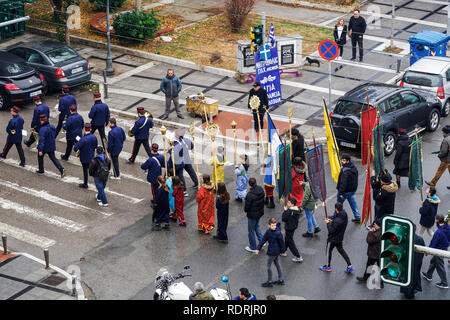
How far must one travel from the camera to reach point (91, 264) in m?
15.4

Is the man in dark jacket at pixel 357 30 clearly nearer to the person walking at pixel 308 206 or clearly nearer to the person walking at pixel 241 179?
the person walking at pixel 241 179

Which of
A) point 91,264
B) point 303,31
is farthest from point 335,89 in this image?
point 91,264

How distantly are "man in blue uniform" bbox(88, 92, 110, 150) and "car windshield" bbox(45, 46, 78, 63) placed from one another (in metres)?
4.59

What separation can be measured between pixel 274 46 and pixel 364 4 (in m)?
11.1

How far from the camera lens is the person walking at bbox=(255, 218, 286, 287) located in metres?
14.3

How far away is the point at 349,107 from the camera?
67.9ft

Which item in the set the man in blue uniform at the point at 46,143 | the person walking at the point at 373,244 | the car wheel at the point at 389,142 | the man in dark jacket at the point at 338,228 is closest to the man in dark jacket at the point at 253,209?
the man in dark jacket at the point at 338,228

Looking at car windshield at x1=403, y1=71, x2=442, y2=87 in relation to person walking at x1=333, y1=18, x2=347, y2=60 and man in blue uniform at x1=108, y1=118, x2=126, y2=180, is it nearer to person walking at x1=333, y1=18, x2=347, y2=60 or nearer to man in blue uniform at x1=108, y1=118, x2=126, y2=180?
person walking at x1=333, y1=18, x2=347, y2=60

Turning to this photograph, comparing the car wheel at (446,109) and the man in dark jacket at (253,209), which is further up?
the man in dark jacket at (253,209)

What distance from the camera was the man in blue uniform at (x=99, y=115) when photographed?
20462mm

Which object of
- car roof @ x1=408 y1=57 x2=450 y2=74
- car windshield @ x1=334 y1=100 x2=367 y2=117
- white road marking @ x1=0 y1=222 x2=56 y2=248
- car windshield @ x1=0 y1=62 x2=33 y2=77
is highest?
car windshield @ x1=0 y1=62 x2=33 y2=77

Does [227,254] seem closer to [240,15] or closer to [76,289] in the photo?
[76,289]

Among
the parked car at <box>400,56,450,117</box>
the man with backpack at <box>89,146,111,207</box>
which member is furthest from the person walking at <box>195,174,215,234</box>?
the parked car at <box>400,56,450,117</box>

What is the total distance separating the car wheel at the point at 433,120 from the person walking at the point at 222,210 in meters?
8.33
